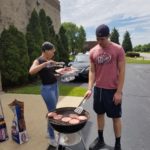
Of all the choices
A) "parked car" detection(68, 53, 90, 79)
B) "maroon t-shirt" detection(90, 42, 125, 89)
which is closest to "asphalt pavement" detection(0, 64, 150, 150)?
"maroon t-shirt" detection(90, 42, 125, 89)

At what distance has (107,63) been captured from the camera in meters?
4.32

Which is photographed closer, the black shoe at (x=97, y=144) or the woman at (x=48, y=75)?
the woman at (x=48, y=75)

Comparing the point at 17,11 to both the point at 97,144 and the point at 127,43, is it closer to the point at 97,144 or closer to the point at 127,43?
the point at 97,144

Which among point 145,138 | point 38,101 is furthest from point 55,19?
point 145,138

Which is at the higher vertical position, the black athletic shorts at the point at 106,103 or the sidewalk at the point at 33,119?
the black athletic shorts at the point at 106,103

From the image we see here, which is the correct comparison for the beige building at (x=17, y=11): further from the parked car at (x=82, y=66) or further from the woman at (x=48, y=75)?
the woman at (x=48, y=75)

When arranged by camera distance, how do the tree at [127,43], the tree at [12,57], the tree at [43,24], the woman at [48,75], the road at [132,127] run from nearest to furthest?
the woman at [48,75]
the road at [132,127]
the tree at [12,57]
the tree at [43,24]
the tree at [127,43]

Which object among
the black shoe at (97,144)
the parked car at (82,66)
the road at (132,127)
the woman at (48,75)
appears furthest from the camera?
the parked car at (82,66)

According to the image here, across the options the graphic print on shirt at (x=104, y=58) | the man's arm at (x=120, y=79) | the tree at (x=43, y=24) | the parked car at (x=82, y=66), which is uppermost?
the tree at (x=43, y=24)

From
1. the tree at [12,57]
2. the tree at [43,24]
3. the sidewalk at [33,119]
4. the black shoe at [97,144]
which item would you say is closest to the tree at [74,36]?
the tree at [43,24]

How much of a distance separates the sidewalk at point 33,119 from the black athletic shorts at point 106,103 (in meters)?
1.20

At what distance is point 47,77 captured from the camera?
443 cm

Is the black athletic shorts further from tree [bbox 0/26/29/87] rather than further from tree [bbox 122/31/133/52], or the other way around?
tree [bbox 122/31/133/52]

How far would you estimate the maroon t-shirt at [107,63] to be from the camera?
4266mm
